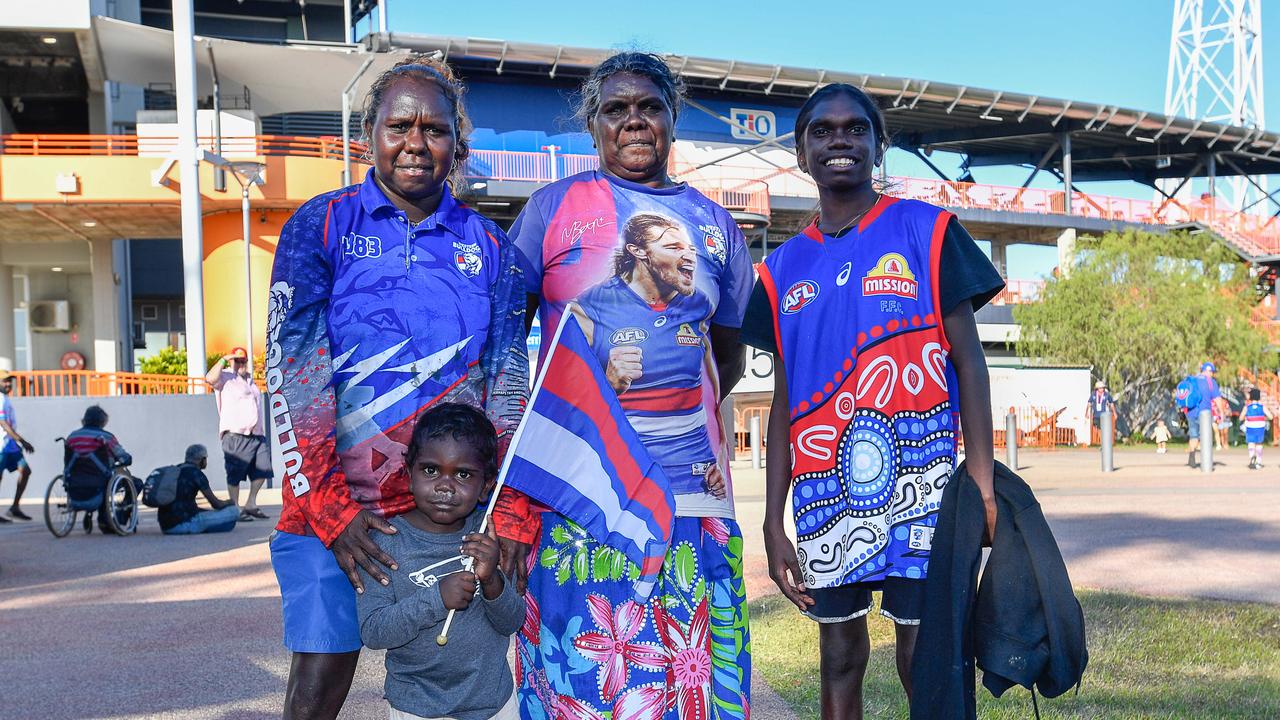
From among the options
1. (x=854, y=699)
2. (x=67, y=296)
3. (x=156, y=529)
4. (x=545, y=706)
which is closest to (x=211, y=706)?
(x=545, y=706)

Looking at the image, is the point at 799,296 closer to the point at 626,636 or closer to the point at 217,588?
the point at 626,636

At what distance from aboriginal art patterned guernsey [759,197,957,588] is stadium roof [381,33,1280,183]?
27.4 m

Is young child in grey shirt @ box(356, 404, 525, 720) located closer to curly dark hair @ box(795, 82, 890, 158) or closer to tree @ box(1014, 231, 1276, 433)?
curly dark hair @ box(795, 82, 890, 158)

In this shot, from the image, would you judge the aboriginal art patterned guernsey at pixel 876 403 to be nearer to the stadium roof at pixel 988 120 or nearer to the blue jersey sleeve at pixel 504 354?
the blue jersey sleeve at pixel 504 354

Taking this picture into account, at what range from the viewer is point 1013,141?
1656 inches

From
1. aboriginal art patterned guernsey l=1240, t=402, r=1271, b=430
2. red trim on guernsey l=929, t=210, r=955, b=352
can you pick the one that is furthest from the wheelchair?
aboriginal art patterned guernsey l=1240, t=402, r=1271, b=430

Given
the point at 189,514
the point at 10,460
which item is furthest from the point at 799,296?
the point at 10,460

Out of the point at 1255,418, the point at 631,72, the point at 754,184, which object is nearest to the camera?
the point at 631,72

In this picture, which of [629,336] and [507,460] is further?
[629,336]

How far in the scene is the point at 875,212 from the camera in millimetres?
3486

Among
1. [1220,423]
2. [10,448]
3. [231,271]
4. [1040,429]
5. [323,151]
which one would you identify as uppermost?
[323,151]

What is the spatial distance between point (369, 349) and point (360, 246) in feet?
0.90

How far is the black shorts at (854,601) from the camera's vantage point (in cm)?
332

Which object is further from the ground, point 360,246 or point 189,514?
point 360,246
